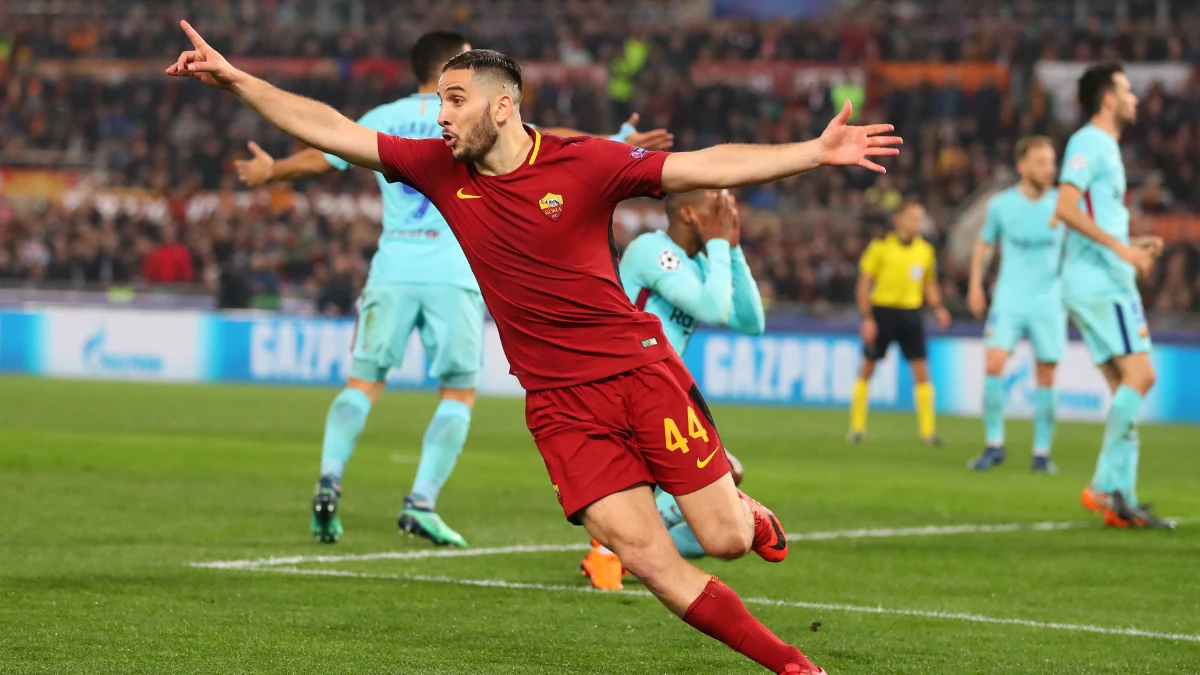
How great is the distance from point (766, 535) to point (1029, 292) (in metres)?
8.92

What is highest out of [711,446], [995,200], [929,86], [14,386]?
[929,86]

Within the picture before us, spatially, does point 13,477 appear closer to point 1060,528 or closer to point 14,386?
point 1060,528

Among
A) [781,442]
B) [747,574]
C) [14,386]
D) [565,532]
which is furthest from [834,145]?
[14,386]

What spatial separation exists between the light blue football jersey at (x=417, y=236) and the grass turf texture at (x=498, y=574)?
52.9 inches

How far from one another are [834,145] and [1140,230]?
1991 centimetres

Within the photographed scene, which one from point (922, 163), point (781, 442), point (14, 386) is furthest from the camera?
point (922, 163)

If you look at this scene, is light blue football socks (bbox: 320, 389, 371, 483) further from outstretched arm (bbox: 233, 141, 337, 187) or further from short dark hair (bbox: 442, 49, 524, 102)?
short dark hair (bbox: 442, 49, 524, 102)

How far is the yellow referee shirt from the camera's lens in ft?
53.3

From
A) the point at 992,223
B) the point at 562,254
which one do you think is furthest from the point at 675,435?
the point at 992,223

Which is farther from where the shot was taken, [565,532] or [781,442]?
[781,442]

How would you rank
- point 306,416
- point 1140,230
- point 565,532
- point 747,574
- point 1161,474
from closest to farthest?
point 747,574 → point 565,532 → point 1161,474 → point 306,416 → point 1140,230

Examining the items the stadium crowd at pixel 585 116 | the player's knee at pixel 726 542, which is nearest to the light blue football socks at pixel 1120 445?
the player's knee at pixel 726 542

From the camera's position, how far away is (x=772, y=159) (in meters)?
4.75

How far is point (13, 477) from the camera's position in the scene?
417 inches
